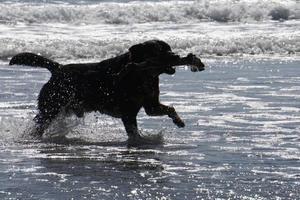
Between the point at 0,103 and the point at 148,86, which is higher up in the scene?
the point at 148,86

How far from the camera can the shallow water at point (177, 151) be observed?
6492mm

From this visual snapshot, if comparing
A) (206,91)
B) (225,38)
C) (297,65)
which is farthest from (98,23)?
(206,91)

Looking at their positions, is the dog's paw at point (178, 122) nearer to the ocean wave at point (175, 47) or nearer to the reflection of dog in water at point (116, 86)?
the reflection of dog in water at point (116, 86)

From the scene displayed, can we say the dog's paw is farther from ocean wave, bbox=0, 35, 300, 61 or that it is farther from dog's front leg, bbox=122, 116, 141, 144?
ocean wave, bbox=0, 35, 300, 61

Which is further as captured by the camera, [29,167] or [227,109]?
[227,109]

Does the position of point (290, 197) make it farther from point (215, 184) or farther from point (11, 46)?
point (11, 46)

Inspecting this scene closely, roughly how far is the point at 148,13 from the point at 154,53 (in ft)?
60.8

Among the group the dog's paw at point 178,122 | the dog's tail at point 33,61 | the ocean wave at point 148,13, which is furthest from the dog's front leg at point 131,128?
the ocean wave at point 148,13

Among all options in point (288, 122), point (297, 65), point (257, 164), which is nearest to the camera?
point (257, 164)

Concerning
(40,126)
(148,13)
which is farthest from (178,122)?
(148,13)

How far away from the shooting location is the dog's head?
8.72m

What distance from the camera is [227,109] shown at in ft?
34.7

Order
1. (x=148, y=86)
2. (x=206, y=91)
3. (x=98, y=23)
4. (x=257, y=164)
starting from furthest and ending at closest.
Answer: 1. (x=98, y=23)
2. (x=206, y=91)
3. (x=148, y=86)
4. (x=257, y=164)

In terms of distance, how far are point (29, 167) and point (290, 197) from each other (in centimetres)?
240
